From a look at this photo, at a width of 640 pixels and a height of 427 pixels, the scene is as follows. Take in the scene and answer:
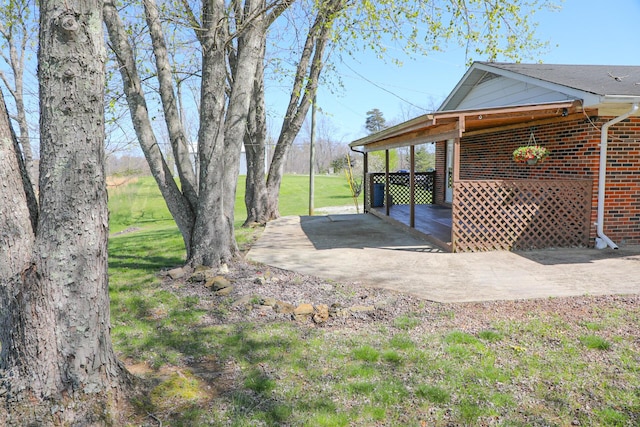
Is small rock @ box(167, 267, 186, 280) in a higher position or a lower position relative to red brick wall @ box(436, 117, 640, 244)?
lower

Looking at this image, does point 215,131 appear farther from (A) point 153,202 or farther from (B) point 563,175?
(A) point 153,202

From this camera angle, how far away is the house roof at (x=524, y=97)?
735cm

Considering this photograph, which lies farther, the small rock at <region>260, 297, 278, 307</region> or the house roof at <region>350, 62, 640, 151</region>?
the house roof at <region>350, 62, 640, 151</region>

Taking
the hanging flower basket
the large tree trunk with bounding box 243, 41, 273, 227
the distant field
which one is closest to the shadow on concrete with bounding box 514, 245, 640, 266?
the hanging flower basket

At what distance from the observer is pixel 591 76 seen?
29.8 ft

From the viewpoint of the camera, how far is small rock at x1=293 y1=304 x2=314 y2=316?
4.77 m

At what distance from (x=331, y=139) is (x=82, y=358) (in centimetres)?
6449

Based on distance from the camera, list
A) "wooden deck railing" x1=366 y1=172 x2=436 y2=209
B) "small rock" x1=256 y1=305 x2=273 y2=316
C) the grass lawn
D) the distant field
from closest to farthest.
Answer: the grass lawn, "small rock" x1=256 y1=305 x2=273 y2=316, "wooden deck railing" x1=366 y1=172 x2=436 y2=209, the distant field

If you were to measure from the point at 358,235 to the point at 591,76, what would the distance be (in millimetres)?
5753

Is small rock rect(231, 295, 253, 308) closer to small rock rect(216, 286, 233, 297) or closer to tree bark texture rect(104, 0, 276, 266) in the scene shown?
small rock rect(216, 286, 233, 297)

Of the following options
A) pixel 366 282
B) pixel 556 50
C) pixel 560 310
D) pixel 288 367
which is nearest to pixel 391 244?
pixel 366 282

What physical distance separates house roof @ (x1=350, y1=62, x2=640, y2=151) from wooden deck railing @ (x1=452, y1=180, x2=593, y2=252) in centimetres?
117

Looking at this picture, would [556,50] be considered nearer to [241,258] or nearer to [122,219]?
[241,258]

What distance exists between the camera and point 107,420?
106 inches
